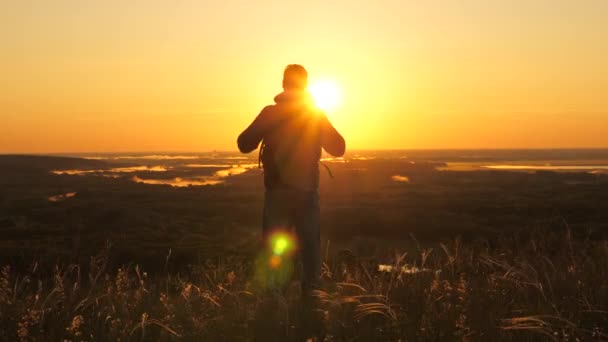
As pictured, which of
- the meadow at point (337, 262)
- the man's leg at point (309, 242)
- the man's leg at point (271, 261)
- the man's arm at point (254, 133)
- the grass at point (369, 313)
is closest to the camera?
the grass at point (369, 313)

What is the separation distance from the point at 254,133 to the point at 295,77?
599 mm

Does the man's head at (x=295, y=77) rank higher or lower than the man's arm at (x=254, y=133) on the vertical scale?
higher

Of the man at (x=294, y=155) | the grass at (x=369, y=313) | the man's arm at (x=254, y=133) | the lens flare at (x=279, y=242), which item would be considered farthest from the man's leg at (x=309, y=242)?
the man's arm at (x=254, y=133)

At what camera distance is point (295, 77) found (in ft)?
15.9

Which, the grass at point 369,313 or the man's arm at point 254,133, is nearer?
the grass at point 369,313

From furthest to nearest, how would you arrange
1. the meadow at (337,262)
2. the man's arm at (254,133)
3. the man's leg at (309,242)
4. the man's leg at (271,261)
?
the man's leg at (309,242)
the man's arm at (254,133)
the man's leg at (271,261)
the meadow at (337,262)

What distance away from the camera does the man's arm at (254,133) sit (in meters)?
4.79

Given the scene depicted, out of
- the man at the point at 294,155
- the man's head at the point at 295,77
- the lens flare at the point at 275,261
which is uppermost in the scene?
the man's head at the point at 295,77

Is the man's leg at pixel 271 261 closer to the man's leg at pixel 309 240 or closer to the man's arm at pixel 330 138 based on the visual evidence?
the man's leg at pixel 309 240

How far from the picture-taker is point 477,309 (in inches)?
147

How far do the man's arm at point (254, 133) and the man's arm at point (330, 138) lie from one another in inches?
20.9

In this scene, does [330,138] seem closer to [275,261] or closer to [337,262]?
[275,261]

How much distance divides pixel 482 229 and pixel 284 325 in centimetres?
2914

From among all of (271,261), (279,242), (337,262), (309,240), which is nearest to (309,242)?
(309,240)
